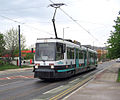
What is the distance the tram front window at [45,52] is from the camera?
14.9 meters

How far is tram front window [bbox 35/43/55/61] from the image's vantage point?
1487 cm

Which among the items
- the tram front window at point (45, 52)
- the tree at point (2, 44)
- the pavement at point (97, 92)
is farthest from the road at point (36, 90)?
the tree at point (2, 44)

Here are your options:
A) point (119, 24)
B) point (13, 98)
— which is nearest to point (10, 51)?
point (119, 24)

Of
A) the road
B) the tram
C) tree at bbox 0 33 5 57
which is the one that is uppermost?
tree at bbox 0 33 5 57

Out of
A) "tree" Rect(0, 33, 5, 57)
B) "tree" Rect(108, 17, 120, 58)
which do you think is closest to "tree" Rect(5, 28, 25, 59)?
"tree" Rect(0, 33, 5, 57)

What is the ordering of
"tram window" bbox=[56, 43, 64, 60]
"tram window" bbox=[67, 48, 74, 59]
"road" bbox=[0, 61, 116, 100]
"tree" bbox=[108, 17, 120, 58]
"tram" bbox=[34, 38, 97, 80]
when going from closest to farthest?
"road" bbox=[0, 61, 116, 100] → "tram" bbox=[34, 38, 97, 80] → "tram window" bbox=[56, 43, 64, 60] → "tram window" bbox=[67, 48, 74, 59] → "tree" bbox=[108, 17, 120, 58]

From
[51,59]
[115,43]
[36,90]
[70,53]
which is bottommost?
[36,90]

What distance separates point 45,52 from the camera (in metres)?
15.1

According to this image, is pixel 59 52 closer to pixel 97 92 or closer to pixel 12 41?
pixel 97 92

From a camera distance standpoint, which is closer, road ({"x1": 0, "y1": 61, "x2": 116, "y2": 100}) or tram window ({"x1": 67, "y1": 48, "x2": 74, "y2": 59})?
road ({"x1": 0, "y1": 61, "x2": 116, "y2": 100})

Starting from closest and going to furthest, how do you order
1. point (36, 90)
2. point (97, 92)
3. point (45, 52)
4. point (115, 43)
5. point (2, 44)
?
point (97, 92)
point (36, 90)
point (45, 52)
point (115, 43)
point (2, 44)

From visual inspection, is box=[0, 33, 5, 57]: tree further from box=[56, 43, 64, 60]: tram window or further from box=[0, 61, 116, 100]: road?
box=[56, 43, 64, 60]: tram window

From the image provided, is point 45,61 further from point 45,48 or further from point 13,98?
point 13,98

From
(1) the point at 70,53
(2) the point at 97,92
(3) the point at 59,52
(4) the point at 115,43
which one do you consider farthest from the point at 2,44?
(2) the point at 97,92
